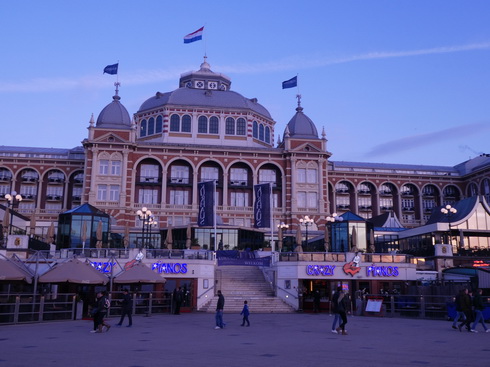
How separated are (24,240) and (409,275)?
95.8 ft

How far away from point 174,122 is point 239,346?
6382cm

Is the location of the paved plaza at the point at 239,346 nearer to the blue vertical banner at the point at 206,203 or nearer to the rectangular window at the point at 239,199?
the blue vertical banner at the point at 206,203

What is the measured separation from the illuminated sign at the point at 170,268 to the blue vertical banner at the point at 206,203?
18.2m

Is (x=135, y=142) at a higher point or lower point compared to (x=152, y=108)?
lower

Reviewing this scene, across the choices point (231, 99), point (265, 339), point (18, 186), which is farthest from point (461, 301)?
point (18, 186)

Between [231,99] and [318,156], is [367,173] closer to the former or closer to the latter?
[318,156]

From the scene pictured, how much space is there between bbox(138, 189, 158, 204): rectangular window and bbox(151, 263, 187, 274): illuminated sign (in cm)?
3683

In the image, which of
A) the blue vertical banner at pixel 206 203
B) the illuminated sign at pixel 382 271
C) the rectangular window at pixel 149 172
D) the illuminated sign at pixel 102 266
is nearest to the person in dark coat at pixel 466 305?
the illuminated sign at pixel 382 271

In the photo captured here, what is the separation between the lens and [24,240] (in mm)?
39656

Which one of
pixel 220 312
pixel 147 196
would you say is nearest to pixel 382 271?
pixel 220 312

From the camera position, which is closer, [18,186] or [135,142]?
[135,142]

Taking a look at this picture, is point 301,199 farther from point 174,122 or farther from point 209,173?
point 174,122

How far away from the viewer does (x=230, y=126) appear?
79.6m

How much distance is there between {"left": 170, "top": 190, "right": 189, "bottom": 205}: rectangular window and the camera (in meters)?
74.8
